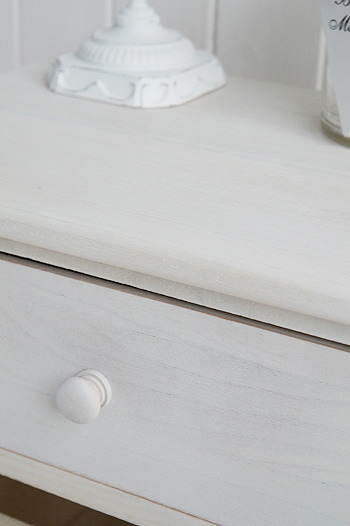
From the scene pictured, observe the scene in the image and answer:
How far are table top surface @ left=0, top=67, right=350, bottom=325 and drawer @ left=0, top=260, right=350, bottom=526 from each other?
0.03 meters

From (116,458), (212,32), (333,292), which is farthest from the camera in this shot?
(212,32)

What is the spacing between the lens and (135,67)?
55cm

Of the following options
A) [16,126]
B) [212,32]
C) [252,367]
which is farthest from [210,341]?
[212,32]

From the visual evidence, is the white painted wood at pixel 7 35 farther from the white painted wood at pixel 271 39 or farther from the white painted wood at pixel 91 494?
the white painted wood at pixel 91 494

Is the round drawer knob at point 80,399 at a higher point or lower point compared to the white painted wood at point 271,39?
lower

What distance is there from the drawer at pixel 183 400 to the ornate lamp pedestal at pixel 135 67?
0.83 feet

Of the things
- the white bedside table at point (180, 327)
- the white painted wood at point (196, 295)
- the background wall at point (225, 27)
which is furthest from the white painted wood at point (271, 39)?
the white painted wood at point (196, 295)

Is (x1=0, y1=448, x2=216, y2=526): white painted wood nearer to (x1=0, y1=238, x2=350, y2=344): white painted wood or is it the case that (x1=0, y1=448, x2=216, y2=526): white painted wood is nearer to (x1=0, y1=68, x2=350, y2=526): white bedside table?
(x1=0, y1=68, x2=350, y2=526): white bedside table

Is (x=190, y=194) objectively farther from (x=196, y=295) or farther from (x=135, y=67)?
(x=135, y=67)

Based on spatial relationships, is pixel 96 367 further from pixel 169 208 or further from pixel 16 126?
pixel 16 126

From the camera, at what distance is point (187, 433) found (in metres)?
0.36

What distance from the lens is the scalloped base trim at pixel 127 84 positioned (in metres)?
0.54

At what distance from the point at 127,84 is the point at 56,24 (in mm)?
335

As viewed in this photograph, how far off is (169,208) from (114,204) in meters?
0.03
